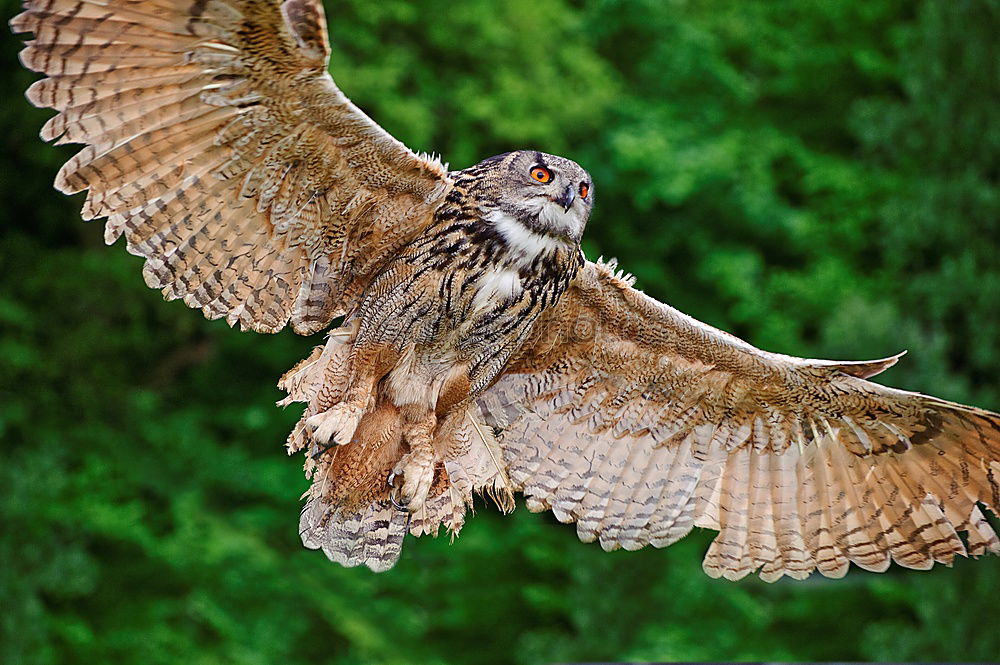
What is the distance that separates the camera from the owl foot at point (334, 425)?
10.5ft

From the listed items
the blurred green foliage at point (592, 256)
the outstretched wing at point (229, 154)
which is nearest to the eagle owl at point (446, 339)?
the outstretched wing at point (229, 154)

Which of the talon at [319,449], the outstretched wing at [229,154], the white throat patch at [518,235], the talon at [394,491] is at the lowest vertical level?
the talon at [319,449]

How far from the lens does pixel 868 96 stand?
10883mm

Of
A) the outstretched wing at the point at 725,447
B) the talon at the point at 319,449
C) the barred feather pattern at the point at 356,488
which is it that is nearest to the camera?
the talon at the point at 319,449

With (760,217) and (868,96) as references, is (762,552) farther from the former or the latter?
(868,96)

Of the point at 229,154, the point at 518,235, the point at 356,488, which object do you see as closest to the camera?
the point at 229,154

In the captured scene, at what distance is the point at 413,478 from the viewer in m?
3.38

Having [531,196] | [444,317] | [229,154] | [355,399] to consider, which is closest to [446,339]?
[444,317]

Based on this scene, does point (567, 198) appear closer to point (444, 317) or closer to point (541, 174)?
point (541, 174)

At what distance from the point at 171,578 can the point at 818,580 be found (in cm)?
538

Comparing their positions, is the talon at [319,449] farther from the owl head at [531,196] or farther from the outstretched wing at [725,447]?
the owl head at [531,196]

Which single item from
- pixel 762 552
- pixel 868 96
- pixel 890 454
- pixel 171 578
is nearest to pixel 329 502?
pixel 762 552

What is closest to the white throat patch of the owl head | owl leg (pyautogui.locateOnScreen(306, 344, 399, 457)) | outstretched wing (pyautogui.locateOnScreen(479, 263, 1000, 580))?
the owl head

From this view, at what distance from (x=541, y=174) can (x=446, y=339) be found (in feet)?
1.90
